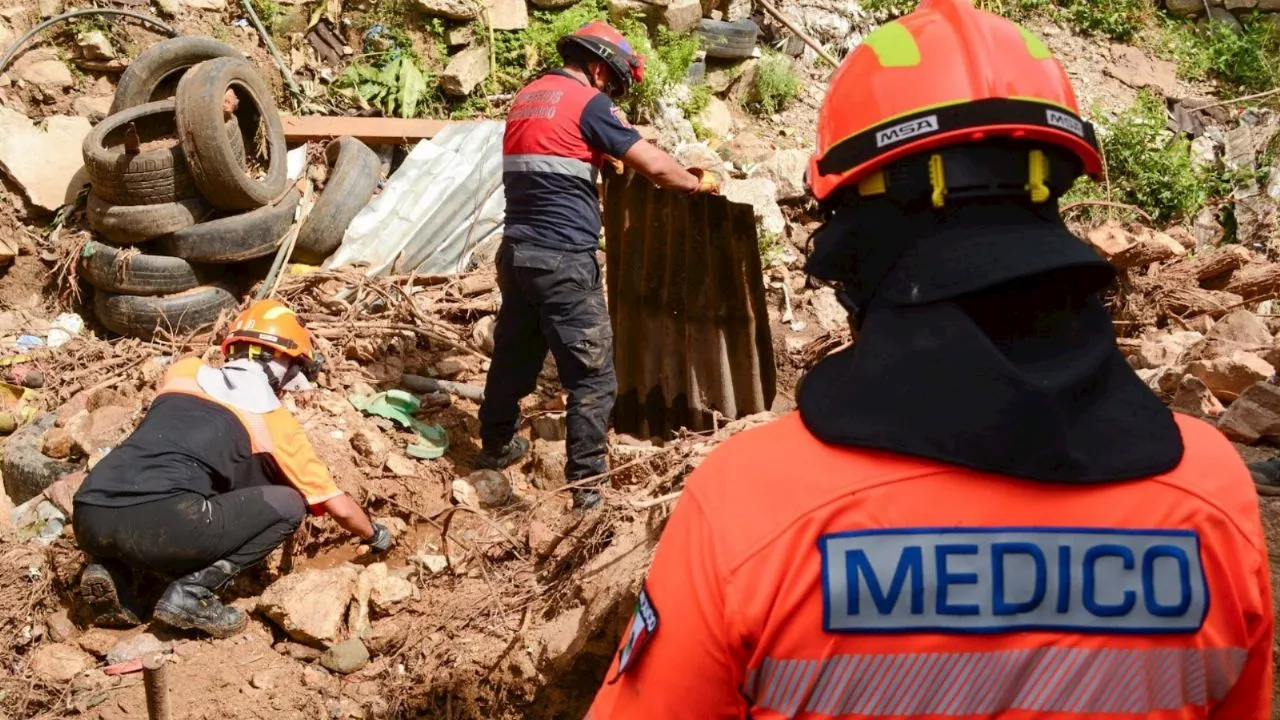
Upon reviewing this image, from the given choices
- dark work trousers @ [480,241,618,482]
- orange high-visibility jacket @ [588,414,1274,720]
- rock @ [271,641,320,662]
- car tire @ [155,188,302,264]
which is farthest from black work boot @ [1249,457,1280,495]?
car tire @ [155,188,302,264]

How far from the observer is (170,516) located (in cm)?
419

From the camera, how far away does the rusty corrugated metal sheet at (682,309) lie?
16.9ft

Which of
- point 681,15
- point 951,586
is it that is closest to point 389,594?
point 951,586

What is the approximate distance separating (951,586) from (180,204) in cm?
659

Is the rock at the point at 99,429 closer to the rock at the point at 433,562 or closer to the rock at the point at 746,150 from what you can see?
the rock at the point at 433,562

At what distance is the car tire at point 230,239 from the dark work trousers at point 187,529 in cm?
275

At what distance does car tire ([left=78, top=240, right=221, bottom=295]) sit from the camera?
21.5 feet

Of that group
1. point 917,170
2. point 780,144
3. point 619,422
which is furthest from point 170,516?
point 780,144

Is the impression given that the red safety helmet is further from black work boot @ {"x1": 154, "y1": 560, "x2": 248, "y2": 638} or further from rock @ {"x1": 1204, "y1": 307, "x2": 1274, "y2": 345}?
rock @ {"x1": 1204, "y1": 307, "x2": 1274, "y2": 345}

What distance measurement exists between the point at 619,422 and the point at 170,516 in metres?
2.48

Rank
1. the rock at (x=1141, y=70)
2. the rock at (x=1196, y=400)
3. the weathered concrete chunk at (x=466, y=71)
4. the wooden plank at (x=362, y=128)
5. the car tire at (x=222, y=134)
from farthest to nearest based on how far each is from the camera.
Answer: the rock at (x=1141, y=70), the weathered concrete chunk at (x=466, y=71), the wooden plank at (x=362, y=128), the car tire at (x=222, y=134), the rock at (x=1196, y=400)

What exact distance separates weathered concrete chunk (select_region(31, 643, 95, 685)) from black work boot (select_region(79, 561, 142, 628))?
0.55 ft

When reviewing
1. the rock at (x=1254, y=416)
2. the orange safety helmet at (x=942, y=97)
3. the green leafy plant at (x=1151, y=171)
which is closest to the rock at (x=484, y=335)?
the rock at (x=1254, y=416)

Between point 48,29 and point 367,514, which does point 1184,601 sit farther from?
point 48,29
